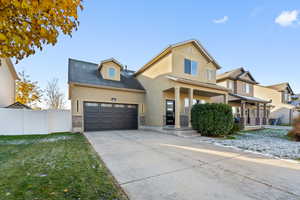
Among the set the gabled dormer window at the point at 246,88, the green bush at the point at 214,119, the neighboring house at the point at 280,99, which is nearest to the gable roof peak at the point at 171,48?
the green bush at the point at 214,119

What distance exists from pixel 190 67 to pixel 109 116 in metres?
7.77

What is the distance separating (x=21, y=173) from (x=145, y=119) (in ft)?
31.9

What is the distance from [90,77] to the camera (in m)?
11.1

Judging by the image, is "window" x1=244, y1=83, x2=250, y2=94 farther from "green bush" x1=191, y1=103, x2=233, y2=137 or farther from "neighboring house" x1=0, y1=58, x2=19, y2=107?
"neighboring house" x1=0, y1=58, x2=19, y2=107

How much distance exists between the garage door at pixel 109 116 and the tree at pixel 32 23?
8316 millimetres

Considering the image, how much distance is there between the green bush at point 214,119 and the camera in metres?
8.26

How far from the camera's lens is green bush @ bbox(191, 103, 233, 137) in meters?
8.26

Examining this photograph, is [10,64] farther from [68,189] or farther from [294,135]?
[294,135]

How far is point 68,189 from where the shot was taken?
7.47ft

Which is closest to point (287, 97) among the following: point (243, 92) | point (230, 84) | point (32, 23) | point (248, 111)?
point (248, 111)

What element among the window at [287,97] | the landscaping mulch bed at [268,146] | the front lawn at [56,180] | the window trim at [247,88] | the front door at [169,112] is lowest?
the landscaping mulch bed at [268,146]

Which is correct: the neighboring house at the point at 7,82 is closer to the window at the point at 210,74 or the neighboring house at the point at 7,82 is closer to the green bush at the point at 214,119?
the green bush at the point at 214,119

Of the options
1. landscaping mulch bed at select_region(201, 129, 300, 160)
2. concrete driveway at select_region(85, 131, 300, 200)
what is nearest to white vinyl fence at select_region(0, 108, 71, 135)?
concrete driveway at select_region(85, 131, 300, 200)

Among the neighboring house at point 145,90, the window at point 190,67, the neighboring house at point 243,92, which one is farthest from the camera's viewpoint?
the neighboring house at point 243,92
